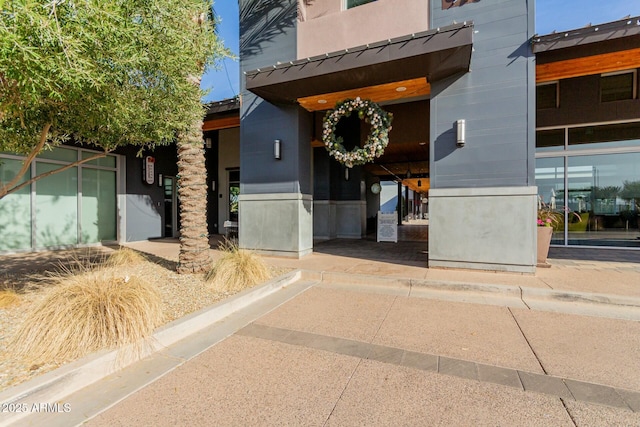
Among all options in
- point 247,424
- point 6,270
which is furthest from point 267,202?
point 247,424

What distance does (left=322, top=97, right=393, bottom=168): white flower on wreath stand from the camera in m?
6.14

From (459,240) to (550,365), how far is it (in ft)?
10.6

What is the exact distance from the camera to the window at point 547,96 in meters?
8.19

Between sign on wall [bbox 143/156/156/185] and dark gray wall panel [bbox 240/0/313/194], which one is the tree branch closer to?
dark gray wall panel [bbox 240/0/313/194]

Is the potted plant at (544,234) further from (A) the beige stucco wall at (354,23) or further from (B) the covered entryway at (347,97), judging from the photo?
(A) the beige stucco wall at (354,23)

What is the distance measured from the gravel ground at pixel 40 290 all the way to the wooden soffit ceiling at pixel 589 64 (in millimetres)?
6836

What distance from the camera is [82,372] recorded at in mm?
2256

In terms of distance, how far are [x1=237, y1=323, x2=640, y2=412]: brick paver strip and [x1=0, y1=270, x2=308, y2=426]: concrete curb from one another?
1.70ft

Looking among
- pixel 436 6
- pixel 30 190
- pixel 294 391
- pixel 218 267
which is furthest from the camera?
pixel 30 190

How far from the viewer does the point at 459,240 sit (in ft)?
18.5

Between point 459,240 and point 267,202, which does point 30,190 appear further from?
point 459,240

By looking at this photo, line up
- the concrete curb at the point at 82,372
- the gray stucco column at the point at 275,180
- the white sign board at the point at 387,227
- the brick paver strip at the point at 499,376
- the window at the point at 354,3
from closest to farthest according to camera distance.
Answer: the concrete curb at the point at 82,372 → the brick paver strip at the point at 499,376 → the window at the point at 354,3 → the gray stucco column at the point at 275,180 → the white sign board at the point at 387,227

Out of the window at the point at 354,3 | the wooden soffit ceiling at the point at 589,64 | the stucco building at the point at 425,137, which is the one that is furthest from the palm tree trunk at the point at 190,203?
the wooden soffit ceiling at the point at 589,64

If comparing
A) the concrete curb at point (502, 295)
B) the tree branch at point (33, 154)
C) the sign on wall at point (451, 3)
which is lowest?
the concrete curb at point (502, 295)
